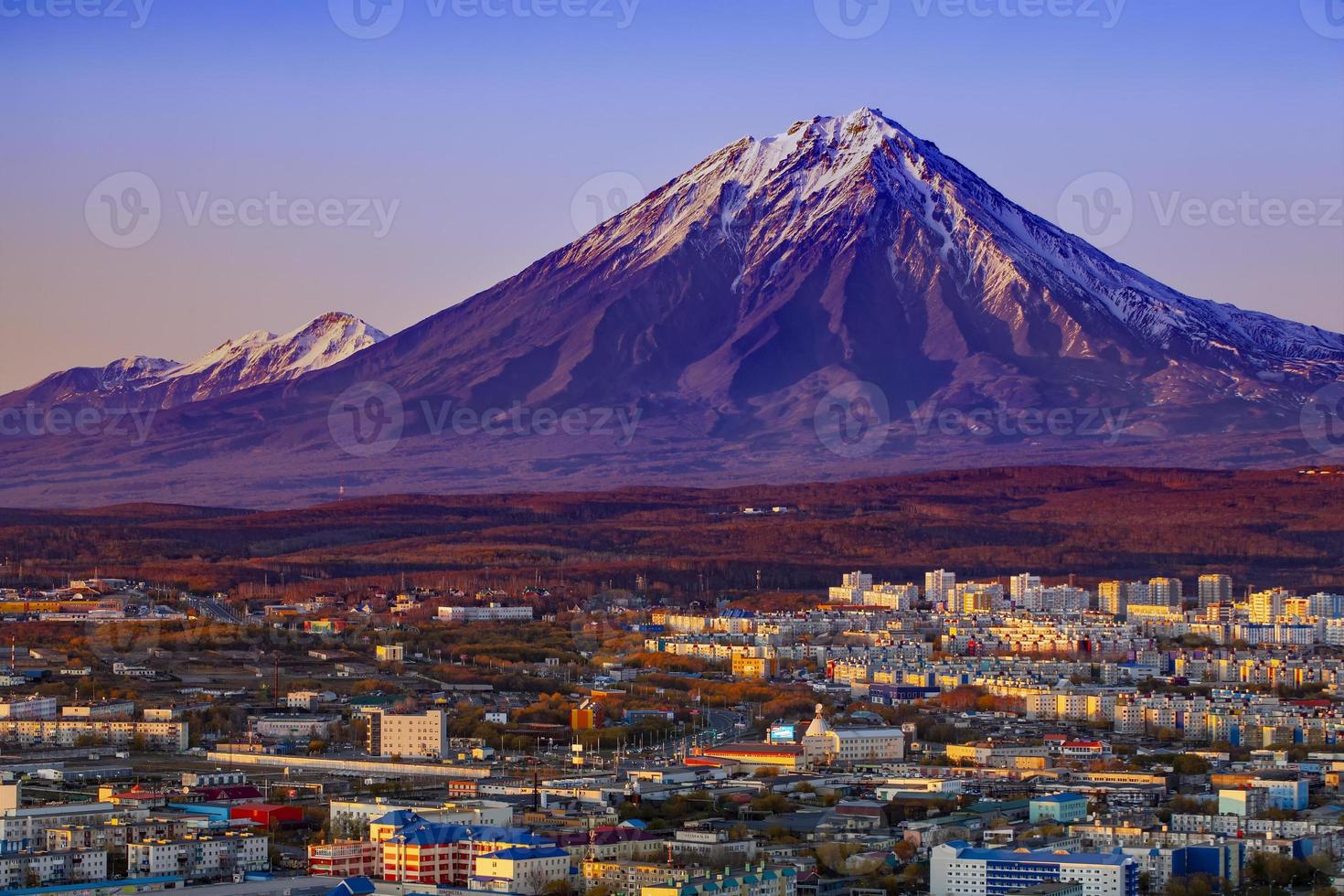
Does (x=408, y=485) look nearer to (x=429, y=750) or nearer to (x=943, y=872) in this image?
(x=429, y=750)

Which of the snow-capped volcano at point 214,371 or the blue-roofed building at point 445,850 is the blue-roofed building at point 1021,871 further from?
the snow-capped volcano at point 214,371

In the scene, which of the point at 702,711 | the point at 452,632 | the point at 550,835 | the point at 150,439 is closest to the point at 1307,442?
the point at 150,439
